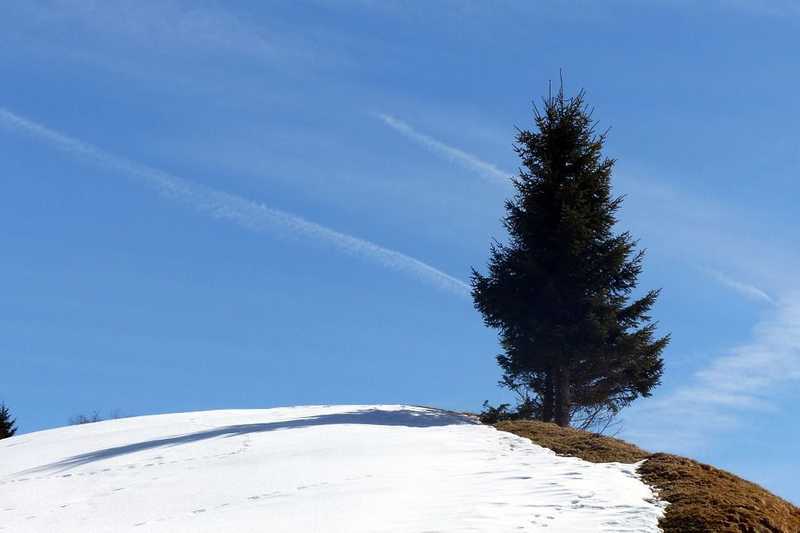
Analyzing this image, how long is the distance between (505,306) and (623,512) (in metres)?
15.3

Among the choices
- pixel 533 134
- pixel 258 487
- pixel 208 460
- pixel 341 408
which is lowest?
pixel 258 487

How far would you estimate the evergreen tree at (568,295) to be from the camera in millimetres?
27953

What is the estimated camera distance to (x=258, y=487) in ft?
54.1

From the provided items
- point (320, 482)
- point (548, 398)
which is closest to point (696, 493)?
point (320, 482)

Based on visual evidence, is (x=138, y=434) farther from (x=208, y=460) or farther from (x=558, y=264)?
(x=558, y=264)

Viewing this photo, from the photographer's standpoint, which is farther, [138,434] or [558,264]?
[558,264]

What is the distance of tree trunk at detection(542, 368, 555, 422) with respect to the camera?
28.5 metres

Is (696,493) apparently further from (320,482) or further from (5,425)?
(5,425)

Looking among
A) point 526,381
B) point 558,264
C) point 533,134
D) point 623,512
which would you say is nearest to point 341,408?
point 526,381

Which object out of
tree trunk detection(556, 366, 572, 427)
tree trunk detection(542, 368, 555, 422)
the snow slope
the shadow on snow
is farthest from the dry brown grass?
tree trunk detection(542, 368, 555, 422)

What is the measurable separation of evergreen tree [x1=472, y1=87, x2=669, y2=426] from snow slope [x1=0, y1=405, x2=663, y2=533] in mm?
4584

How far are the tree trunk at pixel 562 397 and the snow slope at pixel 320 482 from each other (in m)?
4.44

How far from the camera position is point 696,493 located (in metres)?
14.9

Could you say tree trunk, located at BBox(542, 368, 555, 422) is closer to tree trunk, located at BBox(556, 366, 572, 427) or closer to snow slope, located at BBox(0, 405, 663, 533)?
tree trunk, located at BBox(556, 366, 572, 427)
